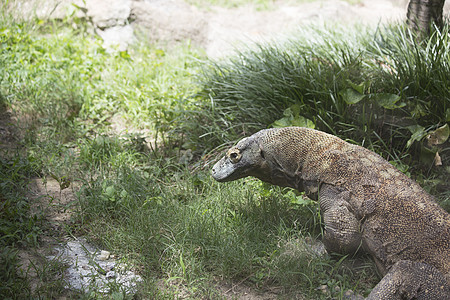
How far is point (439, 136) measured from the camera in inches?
147

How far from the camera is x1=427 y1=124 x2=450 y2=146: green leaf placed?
3711 mm

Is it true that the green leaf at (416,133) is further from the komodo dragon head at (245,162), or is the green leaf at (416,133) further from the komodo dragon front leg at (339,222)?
the komodo dragon head at (245,162)

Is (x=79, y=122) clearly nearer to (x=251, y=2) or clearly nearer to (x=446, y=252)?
(x=446, y=252)

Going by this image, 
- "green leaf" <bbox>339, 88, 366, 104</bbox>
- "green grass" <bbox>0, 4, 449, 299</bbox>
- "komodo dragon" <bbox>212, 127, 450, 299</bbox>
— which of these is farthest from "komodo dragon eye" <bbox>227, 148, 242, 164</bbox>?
"green leaf" <bbox>339, 88, 366, 104</bbox>

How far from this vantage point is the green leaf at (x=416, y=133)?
3.72 metres

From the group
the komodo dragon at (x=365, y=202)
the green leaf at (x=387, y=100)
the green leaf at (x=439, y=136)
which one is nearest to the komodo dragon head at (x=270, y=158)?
the komodo dragon at (x=365, y=202)

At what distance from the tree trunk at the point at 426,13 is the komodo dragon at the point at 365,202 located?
7.90ft

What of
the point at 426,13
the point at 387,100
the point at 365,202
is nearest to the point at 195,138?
the point at 387,100

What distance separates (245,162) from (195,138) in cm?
153

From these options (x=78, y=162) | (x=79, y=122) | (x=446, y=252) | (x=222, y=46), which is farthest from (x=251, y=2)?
(x=446, y=252)

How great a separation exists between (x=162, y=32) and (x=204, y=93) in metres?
2.48

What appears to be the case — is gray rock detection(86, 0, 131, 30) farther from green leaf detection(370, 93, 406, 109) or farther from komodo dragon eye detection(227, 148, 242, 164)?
komodo dragon eye detection(227, 148, 242, 164)

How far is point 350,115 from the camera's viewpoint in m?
4.11

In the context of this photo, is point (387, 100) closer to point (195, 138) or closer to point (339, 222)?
point (339, 222)
